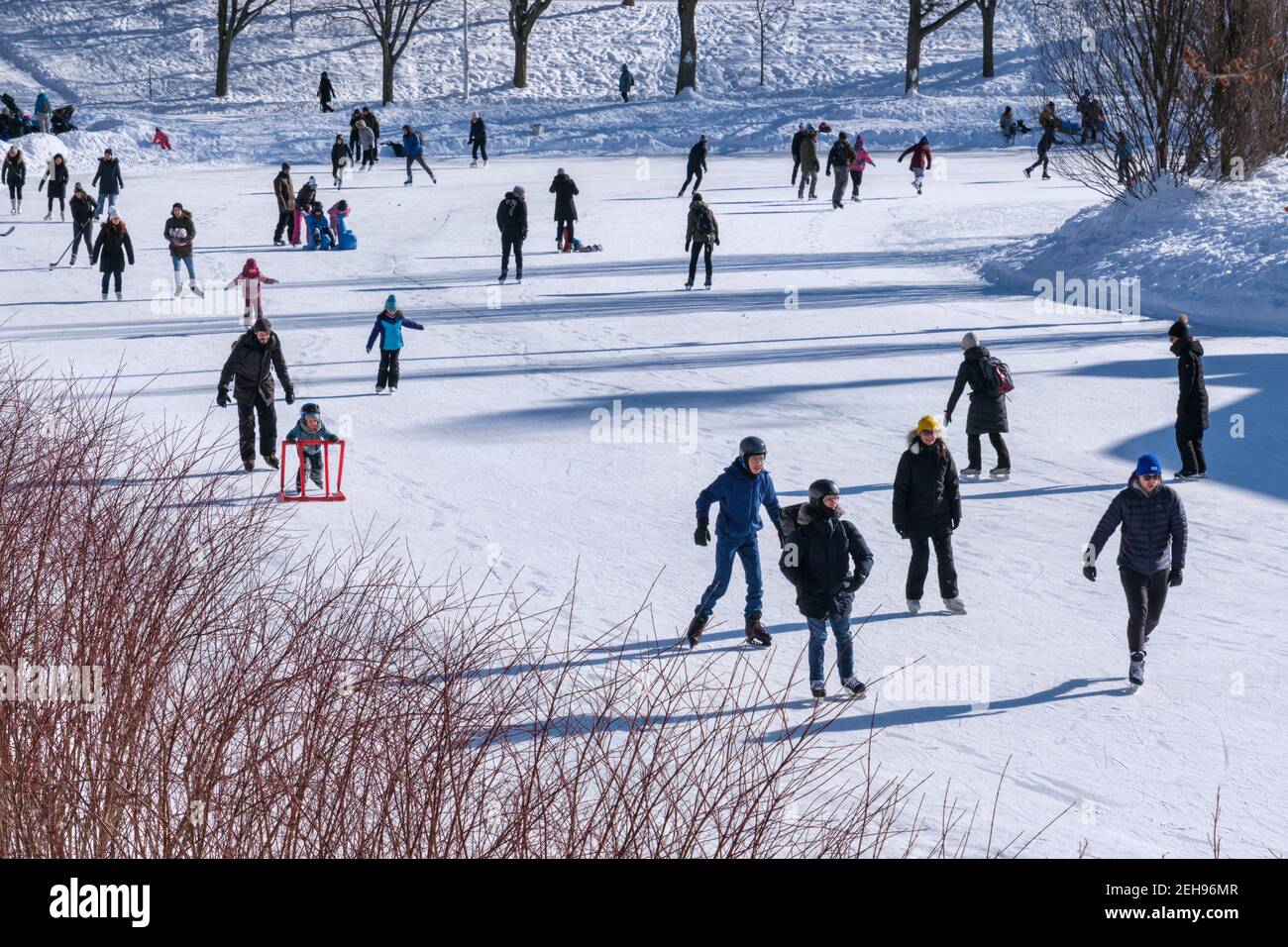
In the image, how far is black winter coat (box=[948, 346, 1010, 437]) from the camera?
44.2 feet

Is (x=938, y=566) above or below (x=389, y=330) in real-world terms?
below

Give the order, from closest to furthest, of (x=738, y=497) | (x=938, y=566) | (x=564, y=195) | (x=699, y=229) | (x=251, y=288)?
(x=738, y=497)
(x=938, y=566)
(x=251, y=288)
(x=699, y=229)
(x=564, y=195)

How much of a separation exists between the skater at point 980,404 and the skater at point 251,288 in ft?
31.8

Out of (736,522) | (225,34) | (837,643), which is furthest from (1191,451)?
(225,34)

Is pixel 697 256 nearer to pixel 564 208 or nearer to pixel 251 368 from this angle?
pixel 564 208

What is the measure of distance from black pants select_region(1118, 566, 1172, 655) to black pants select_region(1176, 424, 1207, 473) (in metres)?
4.74

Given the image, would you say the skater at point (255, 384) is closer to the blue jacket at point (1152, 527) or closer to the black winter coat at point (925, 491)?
the black winter coat at point (925, 491)

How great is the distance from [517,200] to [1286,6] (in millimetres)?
12775

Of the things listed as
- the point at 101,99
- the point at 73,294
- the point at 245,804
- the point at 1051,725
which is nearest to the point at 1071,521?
the point at 1051,725

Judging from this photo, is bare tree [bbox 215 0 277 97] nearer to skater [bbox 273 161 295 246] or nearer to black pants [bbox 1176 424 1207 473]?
skater [bbox 273 161 295 246]

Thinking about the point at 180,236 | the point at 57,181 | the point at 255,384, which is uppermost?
the point at 57,181

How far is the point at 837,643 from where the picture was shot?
30.5 feet

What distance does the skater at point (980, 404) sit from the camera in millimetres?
13461

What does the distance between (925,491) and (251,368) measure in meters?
6.35
